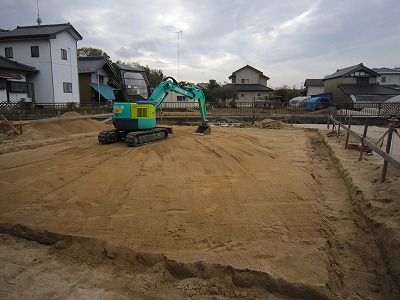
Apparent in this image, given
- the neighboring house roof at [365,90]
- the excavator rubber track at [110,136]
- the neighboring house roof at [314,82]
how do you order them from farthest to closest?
the neighboring house roof at [314,82] → the neighboring house roof at [365,90] → the excavator rubber track at [110,136]

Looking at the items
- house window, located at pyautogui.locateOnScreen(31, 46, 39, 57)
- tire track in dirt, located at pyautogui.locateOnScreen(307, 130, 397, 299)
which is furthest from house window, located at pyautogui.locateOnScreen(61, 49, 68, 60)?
tire track in dirt, located at pyautogui.locateOnScreen(307, 130, 397, 299)

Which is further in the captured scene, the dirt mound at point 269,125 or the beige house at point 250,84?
the beige house at point 250,84

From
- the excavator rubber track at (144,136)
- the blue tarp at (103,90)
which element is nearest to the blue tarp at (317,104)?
the blue tarp at (103,90)

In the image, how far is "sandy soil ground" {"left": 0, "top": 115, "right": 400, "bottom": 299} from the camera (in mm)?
A: 3107

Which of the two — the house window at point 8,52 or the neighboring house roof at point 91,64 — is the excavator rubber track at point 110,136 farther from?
the neighboring house roof at point 91,64

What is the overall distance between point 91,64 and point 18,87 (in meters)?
10.1

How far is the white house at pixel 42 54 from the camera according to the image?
2452 centimetres

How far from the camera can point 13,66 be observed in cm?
2217

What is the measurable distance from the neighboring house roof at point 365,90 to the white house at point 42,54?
29.7 metres

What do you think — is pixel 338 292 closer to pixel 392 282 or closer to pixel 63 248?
pixel 392 282

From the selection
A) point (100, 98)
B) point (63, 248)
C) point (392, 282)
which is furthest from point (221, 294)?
point (100, 98)

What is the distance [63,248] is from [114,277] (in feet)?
3.40

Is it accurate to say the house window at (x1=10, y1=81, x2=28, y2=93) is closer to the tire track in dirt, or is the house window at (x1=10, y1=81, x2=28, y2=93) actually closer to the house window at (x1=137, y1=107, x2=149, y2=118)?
the house window at (x1=137, y1=107, x2=149, y2=118)

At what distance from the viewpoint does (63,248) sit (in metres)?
3.90
